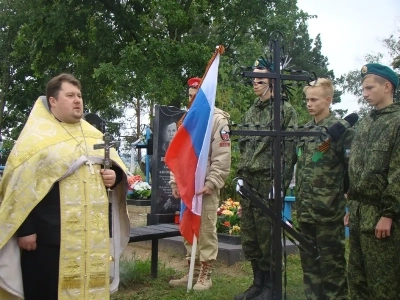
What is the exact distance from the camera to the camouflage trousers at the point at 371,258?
133 inches

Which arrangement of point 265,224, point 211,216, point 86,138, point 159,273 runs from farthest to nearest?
1. point 159,273
2. point 211,216
3. point 265,224
4. point 86,138

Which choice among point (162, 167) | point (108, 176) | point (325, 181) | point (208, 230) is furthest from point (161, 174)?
point (108, 176)

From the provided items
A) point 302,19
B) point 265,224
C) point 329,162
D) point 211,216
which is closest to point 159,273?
point 211,216

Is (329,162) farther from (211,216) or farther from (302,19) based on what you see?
(302,19)

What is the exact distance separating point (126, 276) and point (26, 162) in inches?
103

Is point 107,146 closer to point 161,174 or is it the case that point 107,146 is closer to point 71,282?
point 71,282

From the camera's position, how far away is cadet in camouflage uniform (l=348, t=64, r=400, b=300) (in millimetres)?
3367

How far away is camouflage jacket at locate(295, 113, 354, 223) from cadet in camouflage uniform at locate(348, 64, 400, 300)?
0.44 m

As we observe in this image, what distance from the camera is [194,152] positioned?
206 inches

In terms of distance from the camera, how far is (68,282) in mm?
3541

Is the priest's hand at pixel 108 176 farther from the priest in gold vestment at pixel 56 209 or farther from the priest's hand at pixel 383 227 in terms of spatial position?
the priest's hand at pixel 383 227

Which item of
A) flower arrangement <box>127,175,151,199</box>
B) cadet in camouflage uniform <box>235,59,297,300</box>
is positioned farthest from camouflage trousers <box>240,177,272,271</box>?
flower arrangement <box>127,175,151,199</box>

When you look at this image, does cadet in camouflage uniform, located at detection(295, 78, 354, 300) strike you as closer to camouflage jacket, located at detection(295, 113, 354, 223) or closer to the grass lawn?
camouflage jacket, located at detection(295, 113, 354, 223)

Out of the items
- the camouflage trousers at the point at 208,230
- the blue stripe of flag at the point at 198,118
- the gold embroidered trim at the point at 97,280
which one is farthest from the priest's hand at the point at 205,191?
the gold embroidered trim at the point at 97,280
